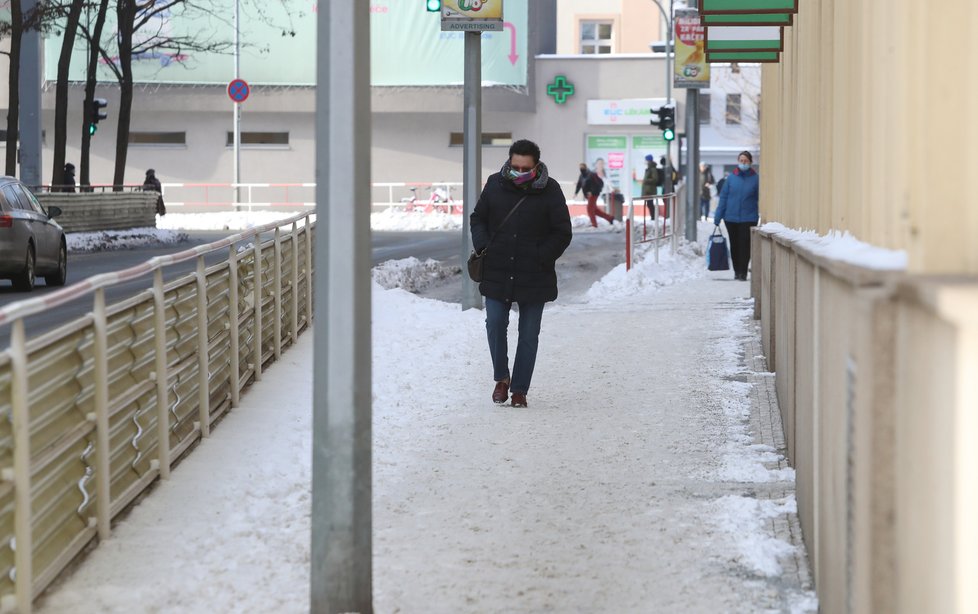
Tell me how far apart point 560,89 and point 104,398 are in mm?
51243

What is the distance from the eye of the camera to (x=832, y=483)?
5.02m

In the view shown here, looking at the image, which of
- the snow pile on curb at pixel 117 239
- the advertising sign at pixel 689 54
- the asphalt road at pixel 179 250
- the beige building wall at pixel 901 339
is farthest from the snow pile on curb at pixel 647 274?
the beige building wall at pixel 901 339

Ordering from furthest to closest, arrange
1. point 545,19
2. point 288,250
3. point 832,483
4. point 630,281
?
point 545,19, point 630,281, point 288,250, point 832,483

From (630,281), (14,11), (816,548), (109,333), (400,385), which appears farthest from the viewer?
(14,11)

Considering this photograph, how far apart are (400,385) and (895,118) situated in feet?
24.5

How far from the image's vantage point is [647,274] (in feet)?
75.2

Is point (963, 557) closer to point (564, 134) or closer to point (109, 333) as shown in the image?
point (109, 333)

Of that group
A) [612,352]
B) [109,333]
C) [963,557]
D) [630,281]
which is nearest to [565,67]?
[630,281]

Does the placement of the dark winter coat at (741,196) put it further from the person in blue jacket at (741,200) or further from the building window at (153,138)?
the building window at (153,138)

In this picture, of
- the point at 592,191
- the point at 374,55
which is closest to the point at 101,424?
the point at 592,191

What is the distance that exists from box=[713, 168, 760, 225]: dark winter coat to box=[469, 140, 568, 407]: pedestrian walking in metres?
10.3

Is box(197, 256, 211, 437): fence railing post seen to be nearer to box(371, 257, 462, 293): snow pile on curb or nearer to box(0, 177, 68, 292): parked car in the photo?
box(0, 177, 68, 292): parked car

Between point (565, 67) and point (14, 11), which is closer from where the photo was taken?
point (14, 11)

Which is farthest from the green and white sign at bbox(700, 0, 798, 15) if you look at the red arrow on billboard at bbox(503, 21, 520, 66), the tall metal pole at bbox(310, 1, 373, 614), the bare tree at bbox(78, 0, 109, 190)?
the red arrow on billboard at bbox(503, 21, 520, 66)
